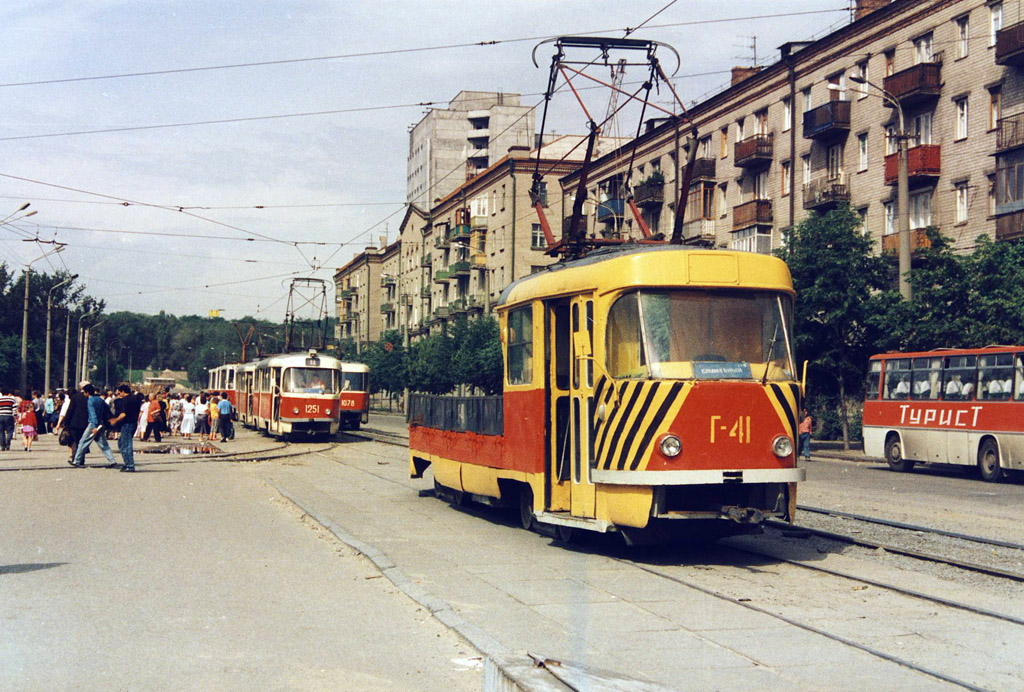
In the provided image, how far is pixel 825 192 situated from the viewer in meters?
41.2

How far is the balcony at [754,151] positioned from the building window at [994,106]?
40.2ft

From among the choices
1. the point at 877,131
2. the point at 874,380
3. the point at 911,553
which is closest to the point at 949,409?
the point at 874,380

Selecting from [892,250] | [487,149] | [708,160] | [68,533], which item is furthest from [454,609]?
[487,149]

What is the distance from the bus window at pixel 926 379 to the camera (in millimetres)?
25266

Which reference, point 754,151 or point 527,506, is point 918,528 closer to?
point 527,506

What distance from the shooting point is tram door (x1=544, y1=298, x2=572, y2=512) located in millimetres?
10914

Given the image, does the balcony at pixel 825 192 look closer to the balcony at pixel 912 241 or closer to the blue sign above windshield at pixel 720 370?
the balcony at pixel 912 241

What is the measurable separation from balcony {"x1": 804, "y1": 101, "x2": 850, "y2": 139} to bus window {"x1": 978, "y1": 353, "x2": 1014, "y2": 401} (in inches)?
751

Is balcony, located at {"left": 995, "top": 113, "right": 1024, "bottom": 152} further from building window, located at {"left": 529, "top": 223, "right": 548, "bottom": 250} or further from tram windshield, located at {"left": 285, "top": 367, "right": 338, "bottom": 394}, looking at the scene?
building window, located at {"left": 529, "top": 223, "right": 548, "bottom": 250}

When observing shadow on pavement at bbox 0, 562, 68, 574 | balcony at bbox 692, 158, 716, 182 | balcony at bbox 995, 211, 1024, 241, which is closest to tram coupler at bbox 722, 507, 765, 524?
shadow on pavement at bbox 0, 562, 68, 574

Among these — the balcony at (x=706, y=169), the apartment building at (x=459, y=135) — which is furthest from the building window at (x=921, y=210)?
the apartment building at (x=459, y=135)

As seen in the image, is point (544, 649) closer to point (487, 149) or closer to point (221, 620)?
point (221, 620)

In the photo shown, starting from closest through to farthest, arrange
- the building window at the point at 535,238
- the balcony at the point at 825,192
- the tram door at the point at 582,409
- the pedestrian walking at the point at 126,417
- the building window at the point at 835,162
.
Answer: the tram door at the point at 582,409 → the pedestrian walking at the point at 126,417 → the balcony at the point at 825,192 → the building window at the point at 835,162 → the building window at the point at 535,238

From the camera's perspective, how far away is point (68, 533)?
1181cm
